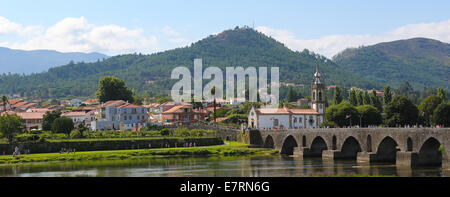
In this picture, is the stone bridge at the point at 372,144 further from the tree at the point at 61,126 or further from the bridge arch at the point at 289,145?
the tree at the point at 61,126

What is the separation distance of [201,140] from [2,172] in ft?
130

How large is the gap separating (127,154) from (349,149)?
91.9 ft

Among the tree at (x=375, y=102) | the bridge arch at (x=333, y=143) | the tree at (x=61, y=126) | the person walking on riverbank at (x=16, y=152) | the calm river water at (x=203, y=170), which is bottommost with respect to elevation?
the calm river water at (x=203, y=170)

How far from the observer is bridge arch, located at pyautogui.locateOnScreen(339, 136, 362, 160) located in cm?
7194

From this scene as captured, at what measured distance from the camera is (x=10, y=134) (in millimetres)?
82250

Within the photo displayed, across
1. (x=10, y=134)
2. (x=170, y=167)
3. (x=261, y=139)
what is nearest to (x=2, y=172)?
(x=170, y=167)

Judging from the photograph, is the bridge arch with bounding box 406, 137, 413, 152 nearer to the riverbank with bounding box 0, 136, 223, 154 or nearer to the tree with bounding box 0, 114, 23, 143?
the riverbank with bounding box 0, 136, 223, 154

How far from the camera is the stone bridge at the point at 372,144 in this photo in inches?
2227

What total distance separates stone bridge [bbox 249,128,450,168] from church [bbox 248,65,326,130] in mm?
17503

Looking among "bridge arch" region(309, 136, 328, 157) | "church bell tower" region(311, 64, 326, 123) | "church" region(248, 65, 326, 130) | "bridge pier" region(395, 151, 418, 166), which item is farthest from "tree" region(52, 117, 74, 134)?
"bridge pier" region(395, 151, 418, 166)

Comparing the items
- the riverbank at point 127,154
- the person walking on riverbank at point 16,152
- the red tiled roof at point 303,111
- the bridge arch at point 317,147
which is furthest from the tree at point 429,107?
the person walking on riverbank at point 16,152
